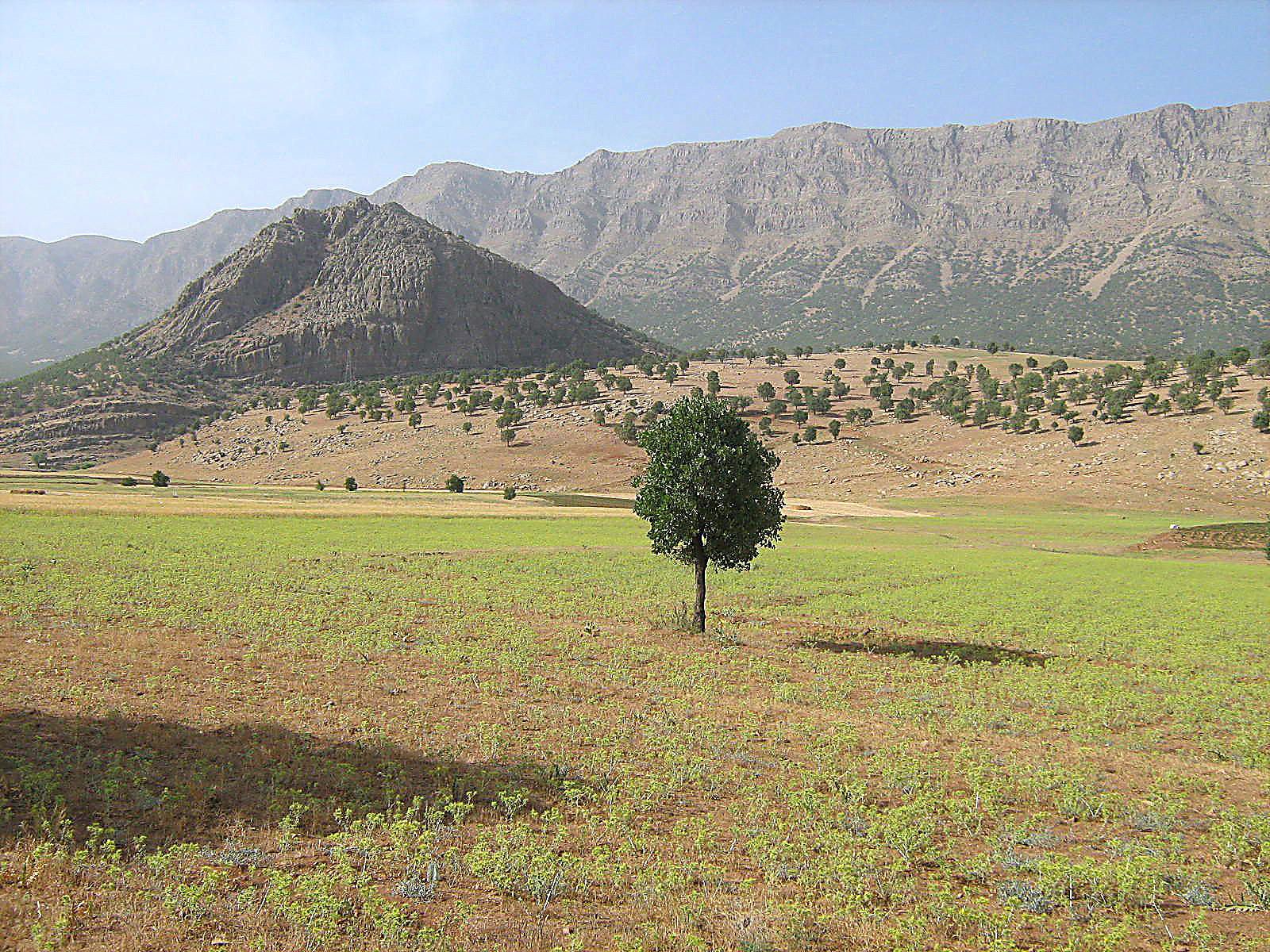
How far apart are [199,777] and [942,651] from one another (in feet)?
74.5

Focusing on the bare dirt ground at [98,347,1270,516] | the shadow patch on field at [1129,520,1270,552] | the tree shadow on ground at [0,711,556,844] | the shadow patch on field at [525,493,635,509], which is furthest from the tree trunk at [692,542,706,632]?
the bare dirt ground at [98,347,1270,516]

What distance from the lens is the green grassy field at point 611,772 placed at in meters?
9.41

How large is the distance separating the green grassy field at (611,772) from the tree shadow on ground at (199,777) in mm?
72

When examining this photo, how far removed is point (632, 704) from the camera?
18.8m

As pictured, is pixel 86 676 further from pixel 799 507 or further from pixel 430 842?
pixel 799 507

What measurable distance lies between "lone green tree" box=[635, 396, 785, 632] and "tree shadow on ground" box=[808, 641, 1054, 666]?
4.57m

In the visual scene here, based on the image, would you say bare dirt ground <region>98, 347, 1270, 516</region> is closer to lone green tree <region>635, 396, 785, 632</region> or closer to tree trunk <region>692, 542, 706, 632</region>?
lone green tree <region>635, 396, 785, 632</region>

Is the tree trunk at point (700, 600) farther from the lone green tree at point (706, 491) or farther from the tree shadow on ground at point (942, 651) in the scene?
the tree shadow on ground at point (942, 651)

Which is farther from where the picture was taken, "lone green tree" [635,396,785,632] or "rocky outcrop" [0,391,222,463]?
"rocky outcrop" [0,391,222,463]

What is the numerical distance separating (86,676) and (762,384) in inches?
5596

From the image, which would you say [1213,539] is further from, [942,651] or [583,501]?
[583,501]

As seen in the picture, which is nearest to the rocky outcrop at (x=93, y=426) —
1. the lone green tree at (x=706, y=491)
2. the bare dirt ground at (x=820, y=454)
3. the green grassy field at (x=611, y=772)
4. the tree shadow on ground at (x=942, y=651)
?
the bare dirt ground at (x=820, y=454)

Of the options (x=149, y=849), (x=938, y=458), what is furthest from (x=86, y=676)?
(x=938, y=458)

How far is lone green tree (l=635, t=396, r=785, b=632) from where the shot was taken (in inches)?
1080
